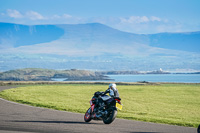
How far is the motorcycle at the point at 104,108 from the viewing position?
15.5 m

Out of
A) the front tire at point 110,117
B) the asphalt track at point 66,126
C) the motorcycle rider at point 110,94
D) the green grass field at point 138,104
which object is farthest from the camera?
the green grass field at point 138,104

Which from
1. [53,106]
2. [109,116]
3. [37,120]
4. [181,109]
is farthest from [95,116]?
[181,109]

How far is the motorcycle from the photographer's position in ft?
51.0

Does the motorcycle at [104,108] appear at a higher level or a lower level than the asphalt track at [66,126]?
higher

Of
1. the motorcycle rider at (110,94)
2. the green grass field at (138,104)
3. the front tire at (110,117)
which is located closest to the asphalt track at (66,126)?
the front tire at (110,117)

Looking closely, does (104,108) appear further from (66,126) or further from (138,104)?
(138,104)

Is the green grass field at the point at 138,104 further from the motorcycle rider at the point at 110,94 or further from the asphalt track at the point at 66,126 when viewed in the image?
the motorcycle rider at the point at 110,94

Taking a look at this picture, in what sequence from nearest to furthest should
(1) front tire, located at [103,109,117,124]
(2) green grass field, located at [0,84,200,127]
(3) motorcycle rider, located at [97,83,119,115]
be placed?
(1) front tire, located at [103,109,117,124], (3) motorcycle rider, located at [97,83,119,115], (2) green grass field, located at [0,84,200,127]

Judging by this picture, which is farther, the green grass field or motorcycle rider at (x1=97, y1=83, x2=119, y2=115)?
the green grass field

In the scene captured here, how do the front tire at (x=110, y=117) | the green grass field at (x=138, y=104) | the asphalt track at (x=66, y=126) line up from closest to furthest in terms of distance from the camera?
the asphalt track at (x=66, y=126), the front tire at (x=110, y=117), the green grass field at (x=138, y=104)

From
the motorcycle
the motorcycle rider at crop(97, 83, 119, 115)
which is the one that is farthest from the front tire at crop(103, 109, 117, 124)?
the motorcycle rider at crop(97, 83, 119, 115)

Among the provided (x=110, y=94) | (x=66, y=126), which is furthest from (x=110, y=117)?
(x=66, y=126)

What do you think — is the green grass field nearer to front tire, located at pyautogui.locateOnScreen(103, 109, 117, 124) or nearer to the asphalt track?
the asphalt track

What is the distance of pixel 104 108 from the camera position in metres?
16.3
